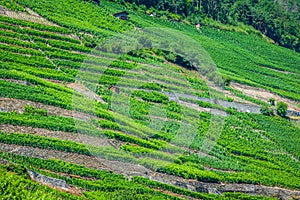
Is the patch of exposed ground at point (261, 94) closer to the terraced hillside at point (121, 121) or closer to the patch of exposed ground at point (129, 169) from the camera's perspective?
the terraced hillside at point (121, 121)

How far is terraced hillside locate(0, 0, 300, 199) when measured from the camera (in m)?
43.8

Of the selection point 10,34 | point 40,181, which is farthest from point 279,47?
point 40,181

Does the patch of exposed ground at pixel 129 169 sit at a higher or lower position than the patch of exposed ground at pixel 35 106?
lower

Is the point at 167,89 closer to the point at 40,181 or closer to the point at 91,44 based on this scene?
the point at 91,44

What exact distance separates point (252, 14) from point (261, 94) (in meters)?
31.1

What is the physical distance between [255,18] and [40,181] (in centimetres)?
7050

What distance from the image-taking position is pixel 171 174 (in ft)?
158

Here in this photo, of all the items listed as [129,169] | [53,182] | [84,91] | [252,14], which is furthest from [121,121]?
[252,14]

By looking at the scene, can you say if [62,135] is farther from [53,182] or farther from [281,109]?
[281,109]

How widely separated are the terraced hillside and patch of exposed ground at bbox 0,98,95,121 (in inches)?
3.4

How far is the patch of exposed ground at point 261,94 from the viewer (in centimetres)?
7369

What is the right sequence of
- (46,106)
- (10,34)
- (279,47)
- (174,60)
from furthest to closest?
(279,47) → (174,60) → (10,34) → (46,106)

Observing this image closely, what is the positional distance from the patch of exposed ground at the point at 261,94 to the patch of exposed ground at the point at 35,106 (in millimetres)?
26669

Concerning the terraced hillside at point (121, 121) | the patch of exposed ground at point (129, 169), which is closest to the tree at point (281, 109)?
the terraced hillside at point (121, 121)
